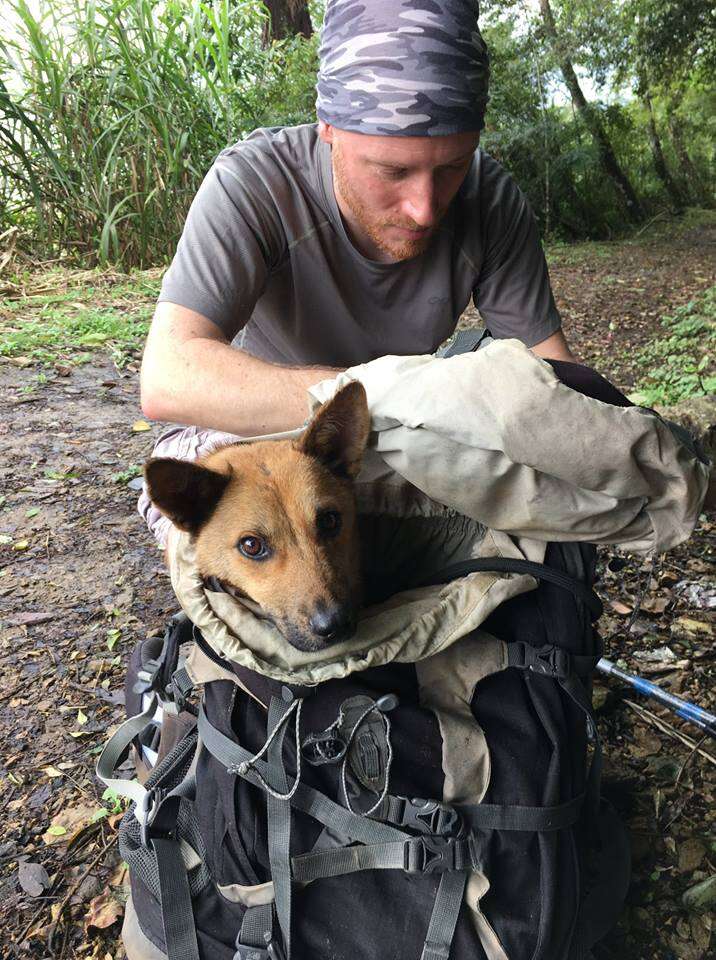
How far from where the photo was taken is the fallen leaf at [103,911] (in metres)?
2.15

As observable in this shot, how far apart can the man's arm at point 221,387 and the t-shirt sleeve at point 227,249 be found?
195mm

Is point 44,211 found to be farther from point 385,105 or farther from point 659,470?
point 659,470

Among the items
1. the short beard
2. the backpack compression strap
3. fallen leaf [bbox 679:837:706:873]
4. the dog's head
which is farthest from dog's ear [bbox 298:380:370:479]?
fallen leaf [bbox 679:837:706:873]

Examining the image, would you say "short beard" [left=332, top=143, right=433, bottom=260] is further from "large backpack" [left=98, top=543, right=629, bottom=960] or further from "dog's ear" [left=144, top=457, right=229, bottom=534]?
"large backpack" [left=98, top=543, right=629, bottom=960]

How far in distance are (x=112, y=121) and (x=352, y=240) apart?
6.67 metres

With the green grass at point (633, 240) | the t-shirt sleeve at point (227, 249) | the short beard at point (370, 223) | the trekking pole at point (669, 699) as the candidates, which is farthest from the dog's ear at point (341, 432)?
the green grass at point (633, 240)

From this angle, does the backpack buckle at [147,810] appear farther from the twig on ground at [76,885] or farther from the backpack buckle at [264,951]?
the twig on ground at [76,885]

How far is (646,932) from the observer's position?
6.69 feet

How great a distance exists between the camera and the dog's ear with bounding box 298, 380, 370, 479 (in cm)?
163

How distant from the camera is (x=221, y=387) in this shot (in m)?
2.07

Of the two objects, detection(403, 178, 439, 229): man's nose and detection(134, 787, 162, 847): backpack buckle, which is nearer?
detection(134, 787, 162, 847): backpack buckle

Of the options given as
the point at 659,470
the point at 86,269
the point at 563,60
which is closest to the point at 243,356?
the point at 659,470

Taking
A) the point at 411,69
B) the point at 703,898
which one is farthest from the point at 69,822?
the point at 411,69

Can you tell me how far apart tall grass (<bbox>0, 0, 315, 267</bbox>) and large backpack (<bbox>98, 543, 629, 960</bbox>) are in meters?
7.50
